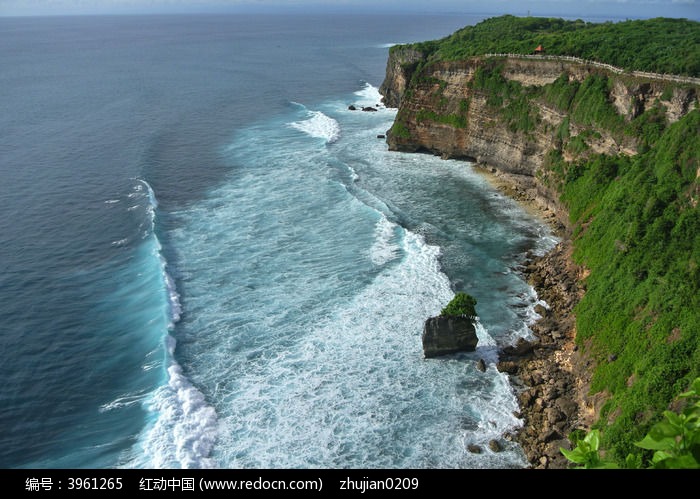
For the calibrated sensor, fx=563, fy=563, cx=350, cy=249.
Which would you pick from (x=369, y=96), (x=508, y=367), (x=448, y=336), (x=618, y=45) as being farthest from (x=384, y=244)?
(x=369, y=96)

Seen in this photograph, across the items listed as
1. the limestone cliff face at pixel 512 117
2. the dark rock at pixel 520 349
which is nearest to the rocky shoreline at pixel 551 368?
the dark rock at pixel 520 349

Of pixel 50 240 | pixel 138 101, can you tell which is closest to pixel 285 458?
pixel 50 240

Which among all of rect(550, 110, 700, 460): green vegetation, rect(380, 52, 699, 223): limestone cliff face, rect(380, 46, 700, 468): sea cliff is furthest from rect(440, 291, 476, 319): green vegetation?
rect(380, 52, 699, 223): limestone cliff face

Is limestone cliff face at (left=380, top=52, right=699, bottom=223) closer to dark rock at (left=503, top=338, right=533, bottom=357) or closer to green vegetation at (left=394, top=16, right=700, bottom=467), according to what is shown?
green vegetation at (left=394, top=16, right=700, bottom=467)

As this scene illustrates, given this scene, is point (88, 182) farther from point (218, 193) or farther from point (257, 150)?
point (257, 150)

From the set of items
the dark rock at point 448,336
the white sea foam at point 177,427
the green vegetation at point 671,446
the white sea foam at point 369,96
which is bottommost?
the white sea foam at point 177,427

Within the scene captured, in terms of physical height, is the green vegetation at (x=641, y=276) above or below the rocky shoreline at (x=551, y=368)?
above

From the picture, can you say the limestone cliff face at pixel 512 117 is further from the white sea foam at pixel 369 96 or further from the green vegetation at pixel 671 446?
the green vegetation at pixel 671 446
